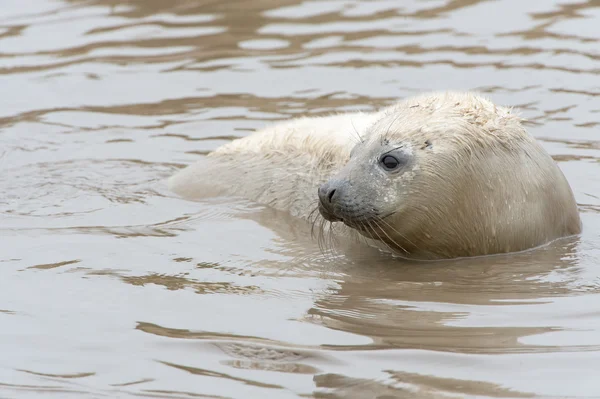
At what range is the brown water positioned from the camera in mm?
4828

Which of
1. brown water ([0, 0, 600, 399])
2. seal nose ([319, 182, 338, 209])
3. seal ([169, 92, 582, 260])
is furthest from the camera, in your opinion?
seal ([169, 92, 582, 260])

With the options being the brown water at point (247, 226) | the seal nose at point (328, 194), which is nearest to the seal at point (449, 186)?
the seal nose at point (328, 194)

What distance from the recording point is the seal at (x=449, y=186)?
258 inches

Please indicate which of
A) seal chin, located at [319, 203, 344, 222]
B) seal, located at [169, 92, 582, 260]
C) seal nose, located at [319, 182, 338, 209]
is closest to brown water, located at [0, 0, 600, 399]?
seal, located at [169, 92, 582, 260]

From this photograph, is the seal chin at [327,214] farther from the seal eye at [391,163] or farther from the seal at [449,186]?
the seal eye at [391,163]

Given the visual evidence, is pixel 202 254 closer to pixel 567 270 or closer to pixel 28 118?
pixel 567 270

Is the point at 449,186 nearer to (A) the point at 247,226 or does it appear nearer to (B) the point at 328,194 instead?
(B) the point at 328,194

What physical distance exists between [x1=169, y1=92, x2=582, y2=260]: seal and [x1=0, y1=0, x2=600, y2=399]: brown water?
18 centimetres

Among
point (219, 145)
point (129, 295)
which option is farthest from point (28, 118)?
point (129, 295)

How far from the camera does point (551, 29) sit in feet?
37.7

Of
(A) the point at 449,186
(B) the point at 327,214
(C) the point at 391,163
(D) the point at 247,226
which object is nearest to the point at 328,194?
(B) the point at 327,214

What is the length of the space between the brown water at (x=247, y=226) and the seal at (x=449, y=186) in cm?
18

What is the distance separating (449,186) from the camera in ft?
21.5

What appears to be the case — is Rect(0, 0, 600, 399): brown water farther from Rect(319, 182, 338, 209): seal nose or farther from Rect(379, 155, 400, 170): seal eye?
Rect(379, 155, 400, 170): seal eye
